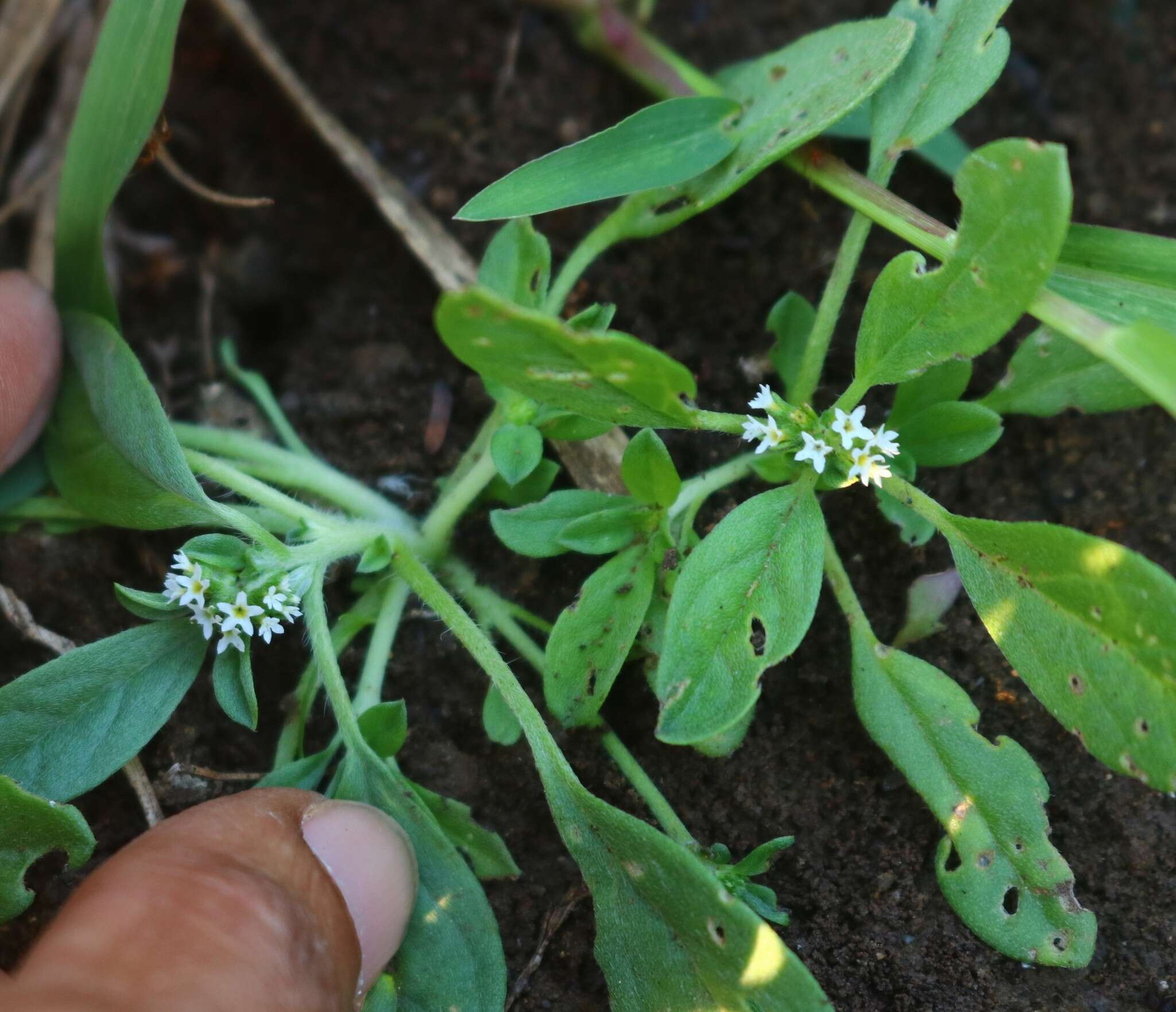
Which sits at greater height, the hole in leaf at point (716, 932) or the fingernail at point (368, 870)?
the hole in leaf at point (716, 932)

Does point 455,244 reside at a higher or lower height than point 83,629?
higher

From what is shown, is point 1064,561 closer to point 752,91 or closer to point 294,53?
point 752,91

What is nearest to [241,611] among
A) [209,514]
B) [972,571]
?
[209,514]

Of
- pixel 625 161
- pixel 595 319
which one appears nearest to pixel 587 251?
pixel 625 161

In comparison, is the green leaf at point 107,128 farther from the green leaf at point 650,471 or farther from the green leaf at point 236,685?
the green leaf at point 650,471

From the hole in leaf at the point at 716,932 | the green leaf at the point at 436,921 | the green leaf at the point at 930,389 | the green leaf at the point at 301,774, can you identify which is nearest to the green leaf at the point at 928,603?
the green leaf at the point at 930,389

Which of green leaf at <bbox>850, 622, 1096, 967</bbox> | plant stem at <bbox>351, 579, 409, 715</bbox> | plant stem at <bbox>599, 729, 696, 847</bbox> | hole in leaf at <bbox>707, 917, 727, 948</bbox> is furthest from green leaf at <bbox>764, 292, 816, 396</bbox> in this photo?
hole in leaf at <bbox>707, 917, 727, 948</bbox>
